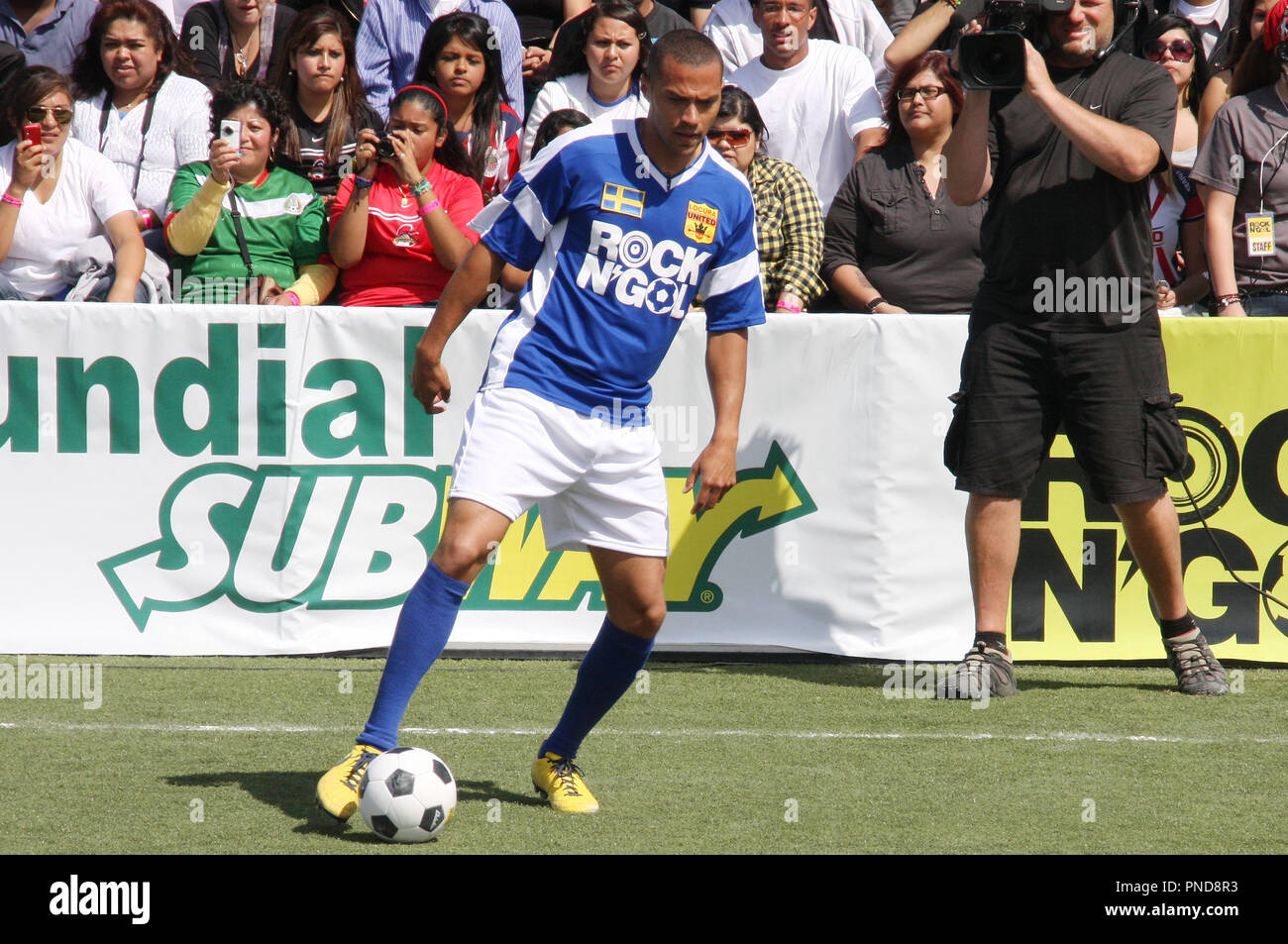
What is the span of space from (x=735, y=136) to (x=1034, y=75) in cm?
241

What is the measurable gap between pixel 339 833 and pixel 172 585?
2.79 metres

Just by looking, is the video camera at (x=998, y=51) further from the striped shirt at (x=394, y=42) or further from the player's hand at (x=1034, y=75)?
the striped shirt at (x=394, y=42)

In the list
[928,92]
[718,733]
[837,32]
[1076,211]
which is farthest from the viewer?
[837,32]

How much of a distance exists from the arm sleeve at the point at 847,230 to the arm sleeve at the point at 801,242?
60 millimetres

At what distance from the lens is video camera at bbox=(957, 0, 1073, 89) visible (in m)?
5.32

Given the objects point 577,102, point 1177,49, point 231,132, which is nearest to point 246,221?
point 231,132

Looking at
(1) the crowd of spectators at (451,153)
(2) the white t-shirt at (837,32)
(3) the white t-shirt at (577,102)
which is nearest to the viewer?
(1) the crowd of spectators at (451,153)

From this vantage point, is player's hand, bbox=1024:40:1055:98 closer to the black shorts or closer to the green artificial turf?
the black shorts

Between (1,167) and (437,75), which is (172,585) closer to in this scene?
(1,167)

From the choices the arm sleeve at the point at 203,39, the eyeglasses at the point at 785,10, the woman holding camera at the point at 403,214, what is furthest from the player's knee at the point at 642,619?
the arm sleeve at the point at 203,39

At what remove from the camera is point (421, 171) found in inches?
293

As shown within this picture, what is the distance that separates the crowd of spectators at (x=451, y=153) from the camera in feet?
23.7

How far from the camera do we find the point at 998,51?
5352 mm

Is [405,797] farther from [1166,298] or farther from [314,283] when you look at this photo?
[1166,298]
